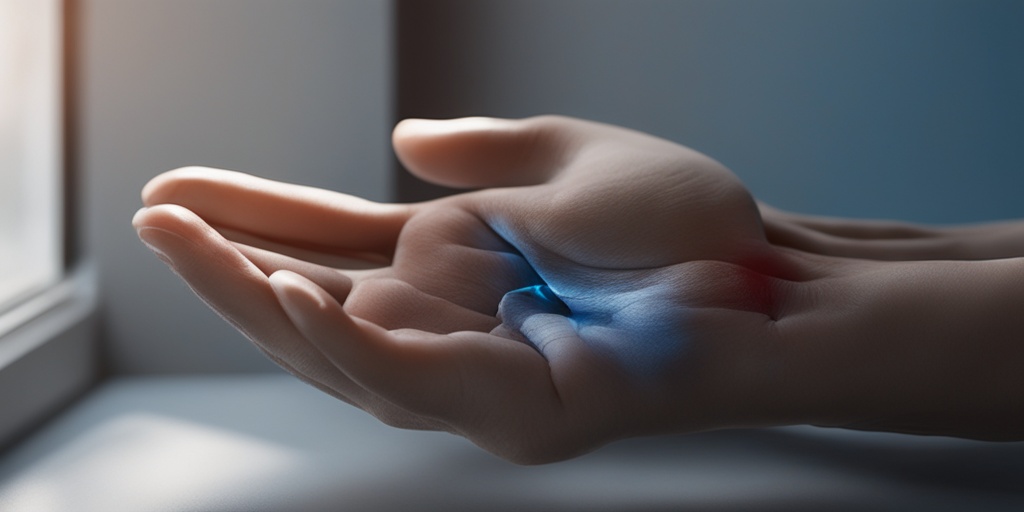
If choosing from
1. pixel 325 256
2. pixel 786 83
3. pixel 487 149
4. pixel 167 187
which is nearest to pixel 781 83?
pixel 786 83

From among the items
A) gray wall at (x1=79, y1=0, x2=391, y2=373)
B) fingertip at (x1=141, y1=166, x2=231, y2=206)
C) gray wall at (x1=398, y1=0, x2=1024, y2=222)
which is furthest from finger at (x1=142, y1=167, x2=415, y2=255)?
gray wall at (x1=398, y1=0, x2=1024, y2=222)

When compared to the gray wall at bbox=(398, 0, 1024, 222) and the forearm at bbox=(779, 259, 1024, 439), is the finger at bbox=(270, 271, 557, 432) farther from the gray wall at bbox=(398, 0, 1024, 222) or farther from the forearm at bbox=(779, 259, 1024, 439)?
the gray wall at bbox=(398, 0, 1024, 222)

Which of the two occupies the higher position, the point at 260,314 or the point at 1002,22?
the point at 1002,22

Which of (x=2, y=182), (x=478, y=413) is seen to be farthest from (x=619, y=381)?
(x=2, y=182)

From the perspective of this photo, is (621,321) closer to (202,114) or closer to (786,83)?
(202,114)

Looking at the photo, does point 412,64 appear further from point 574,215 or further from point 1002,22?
point 1002,22

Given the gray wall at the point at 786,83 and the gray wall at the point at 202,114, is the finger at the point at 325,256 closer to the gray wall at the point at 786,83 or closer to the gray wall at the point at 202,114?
the gray wall at the point at 202,114

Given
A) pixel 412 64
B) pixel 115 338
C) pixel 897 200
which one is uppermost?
pixel 412 64

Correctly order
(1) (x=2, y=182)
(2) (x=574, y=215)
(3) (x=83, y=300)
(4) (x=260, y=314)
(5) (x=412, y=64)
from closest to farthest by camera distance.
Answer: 1. (4) (x=260, y=314)
2. (2) (x=574, y=215)
3. (1) (x=2, y=182)
4. (3) (x=83, y=300)
5. (5) (x=412, y=64)
